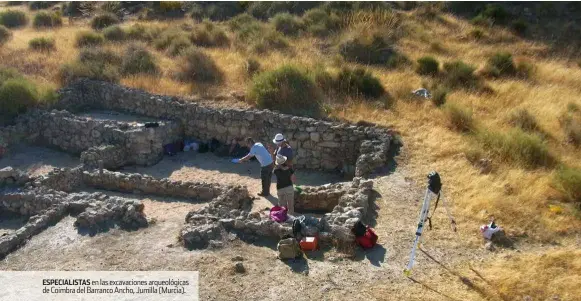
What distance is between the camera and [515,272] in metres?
8.72

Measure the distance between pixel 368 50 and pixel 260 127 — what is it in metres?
7.77

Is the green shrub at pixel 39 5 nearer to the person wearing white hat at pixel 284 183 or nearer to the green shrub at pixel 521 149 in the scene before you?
the person wearing white hat at pixel 284 183

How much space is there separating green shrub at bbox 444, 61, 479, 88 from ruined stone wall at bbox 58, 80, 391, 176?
4.93 metres

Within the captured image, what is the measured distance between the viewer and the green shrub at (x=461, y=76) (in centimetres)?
1848

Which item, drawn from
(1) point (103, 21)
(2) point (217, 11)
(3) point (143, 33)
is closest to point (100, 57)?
(3) point (143, 33)

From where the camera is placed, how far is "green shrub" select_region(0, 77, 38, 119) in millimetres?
16875

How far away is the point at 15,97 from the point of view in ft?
55.8

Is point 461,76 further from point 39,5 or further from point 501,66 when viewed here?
point 39,5

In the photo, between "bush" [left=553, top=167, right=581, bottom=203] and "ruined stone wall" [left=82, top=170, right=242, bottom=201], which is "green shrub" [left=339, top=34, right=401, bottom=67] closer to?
"bush" [left=553, top=167, right=581, bottom=203]

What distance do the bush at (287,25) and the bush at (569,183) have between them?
1657 centimetres

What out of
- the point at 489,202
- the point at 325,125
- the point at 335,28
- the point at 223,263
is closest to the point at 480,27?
the point at 335,28

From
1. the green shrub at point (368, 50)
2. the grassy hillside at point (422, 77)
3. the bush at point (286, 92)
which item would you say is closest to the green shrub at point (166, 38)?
the grassy hillside at point (422, 77)

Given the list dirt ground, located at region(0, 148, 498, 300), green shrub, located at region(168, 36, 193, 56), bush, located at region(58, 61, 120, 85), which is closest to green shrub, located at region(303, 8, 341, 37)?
green shrub, located at region(168, 36, 193, 56)

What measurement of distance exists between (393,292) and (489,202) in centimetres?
361
